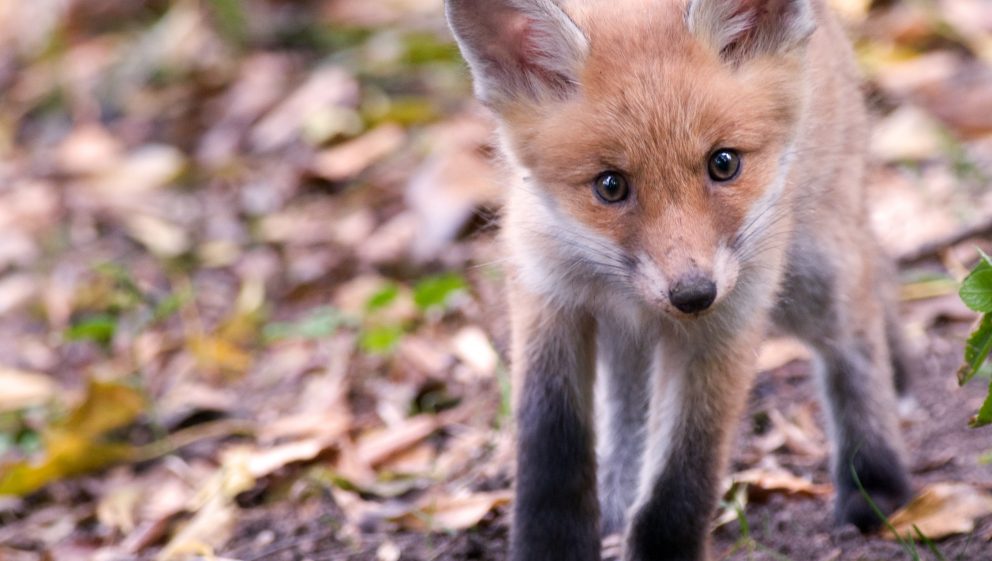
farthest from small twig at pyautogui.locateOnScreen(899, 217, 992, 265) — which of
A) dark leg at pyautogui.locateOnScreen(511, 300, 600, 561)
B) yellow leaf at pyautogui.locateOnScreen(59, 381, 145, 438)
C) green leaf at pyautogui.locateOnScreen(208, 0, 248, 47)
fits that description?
green leaf at pyautogui.locateOnScreen(208, 0, 248, 47)

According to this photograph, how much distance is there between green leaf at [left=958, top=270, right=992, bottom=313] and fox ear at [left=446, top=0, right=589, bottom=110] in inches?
47.0

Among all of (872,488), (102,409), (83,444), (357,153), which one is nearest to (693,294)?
(872,488)

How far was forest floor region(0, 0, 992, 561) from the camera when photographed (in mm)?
4684

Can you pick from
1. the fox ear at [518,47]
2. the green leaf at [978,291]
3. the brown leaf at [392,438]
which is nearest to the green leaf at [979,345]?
the green leaf at [978,291]

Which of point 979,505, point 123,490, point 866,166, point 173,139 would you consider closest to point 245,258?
point 173,139

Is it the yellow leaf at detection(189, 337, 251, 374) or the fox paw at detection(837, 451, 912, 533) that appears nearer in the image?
the fox paw at detection(837, 451, 912, 533)

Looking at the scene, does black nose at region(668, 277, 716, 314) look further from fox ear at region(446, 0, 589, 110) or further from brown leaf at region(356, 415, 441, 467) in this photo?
brown leaf at region(356, 415, 441, 467)

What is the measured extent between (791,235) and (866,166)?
957 mm

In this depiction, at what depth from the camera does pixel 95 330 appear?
638 cm

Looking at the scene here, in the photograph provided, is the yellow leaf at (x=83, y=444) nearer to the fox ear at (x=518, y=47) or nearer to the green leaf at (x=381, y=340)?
the green leaf at (x=381, y=340)

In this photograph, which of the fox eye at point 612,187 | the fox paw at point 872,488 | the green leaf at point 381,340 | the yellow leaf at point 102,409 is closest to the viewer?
the fox eye at point 612,187

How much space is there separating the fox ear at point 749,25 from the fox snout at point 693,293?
733mm

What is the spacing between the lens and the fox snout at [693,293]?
328 cm

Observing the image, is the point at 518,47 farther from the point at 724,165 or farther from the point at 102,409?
the point at 102,409
